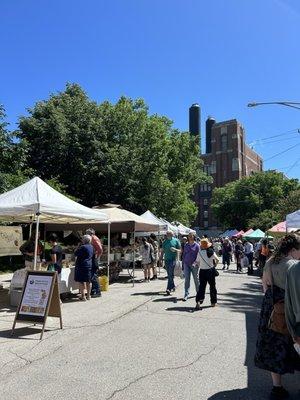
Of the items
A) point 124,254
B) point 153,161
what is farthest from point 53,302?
point 153,161

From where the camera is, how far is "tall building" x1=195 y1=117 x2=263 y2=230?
96625 millimetres

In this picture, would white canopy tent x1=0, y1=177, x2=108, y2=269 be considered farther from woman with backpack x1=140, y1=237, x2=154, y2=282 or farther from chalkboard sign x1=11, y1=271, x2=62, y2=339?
woman with backpack x1=140, y1=237, x2=154, y2=282

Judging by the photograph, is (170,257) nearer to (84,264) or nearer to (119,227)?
(84,264)

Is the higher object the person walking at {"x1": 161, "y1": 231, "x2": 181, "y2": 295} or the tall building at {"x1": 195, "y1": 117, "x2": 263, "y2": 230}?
the tall building at {"x1": 195, "y1": 117, "x2": 263, "y2": 230}

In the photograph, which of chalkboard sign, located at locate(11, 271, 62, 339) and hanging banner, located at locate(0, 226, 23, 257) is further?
hanging banner, located at locate(0, 226, 23, 257)

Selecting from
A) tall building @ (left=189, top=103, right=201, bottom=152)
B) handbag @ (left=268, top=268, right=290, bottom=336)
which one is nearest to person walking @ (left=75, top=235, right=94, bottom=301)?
handbag @ (left=268, top=268, right=290, bottom=336)

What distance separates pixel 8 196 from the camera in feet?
36.7

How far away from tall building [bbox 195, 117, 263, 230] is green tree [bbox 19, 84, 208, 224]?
62.8 metres

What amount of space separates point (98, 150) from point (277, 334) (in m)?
25.8

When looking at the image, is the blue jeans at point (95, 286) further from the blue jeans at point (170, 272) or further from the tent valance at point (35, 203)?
the blue jeans at point (170, 272)

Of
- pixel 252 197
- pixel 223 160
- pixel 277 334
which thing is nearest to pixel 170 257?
pixel 277 334

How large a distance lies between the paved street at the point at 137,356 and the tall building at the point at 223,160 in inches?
3458

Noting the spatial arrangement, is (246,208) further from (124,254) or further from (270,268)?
(270,268)

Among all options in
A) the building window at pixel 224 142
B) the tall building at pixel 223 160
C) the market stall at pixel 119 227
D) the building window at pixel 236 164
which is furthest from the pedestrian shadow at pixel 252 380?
the building window at pixel 224 142
